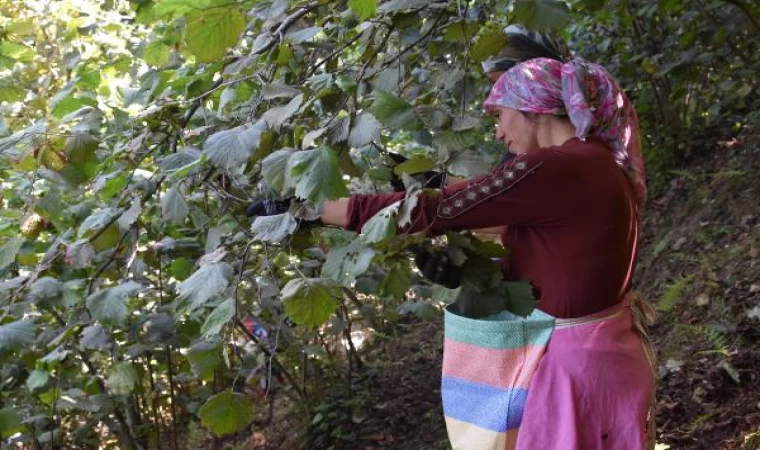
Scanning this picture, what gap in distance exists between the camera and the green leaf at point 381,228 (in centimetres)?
123

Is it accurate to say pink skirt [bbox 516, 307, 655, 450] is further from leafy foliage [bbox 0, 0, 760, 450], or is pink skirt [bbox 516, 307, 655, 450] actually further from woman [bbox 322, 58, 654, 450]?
leafy foliage [bbox 0, 0, 760, 450]

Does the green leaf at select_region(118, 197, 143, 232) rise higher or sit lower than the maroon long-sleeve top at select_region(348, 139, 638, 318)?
higher

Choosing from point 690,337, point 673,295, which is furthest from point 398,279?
point 673,295

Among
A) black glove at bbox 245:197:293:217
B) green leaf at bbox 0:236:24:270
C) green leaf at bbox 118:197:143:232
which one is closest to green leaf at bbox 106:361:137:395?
green leaf at bbox 0:236:24:270

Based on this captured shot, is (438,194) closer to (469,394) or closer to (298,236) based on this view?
(298,236)

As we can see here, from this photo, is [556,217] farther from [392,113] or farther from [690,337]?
[690,337]

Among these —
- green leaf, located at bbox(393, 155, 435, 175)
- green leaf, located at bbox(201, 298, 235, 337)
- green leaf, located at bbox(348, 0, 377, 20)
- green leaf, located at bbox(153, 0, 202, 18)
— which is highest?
green leaf, located at bbox(153, 0, 202, 18)

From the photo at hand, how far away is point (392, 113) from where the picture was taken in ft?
4.75

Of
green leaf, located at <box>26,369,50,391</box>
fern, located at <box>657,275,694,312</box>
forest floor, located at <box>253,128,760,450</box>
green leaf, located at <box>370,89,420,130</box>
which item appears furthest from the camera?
fern, located at <box>657,275,694,312</box>

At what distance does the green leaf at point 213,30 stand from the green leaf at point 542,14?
0.58 metres

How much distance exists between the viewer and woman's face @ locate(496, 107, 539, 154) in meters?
1.77

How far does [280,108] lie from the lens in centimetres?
147

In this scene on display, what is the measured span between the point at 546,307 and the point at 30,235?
151 cm

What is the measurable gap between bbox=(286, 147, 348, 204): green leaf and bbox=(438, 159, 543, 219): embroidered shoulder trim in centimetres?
30
